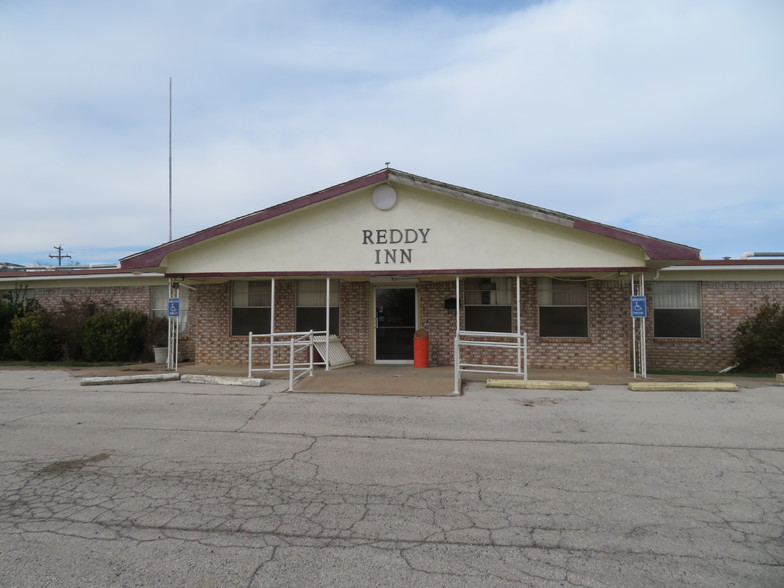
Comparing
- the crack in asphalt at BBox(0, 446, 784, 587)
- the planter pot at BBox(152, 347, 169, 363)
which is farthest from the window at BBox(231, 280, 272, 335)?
the crack in asphalt at BBox(0, 446, 784, 587)

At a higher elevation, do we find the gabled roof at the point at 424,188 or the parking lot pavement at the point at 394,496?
the gabled roof at the point at 424,188

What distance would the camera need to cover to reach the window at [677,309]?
14.1 m

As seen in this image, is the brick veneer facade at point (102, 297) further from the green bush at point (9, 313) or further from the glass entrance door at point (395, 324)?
the glass entrance door at point (395, 324)

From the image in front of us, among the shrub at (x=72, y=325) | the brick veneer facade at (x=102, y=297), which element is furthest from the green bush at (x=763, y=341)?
the shrub at (x=72, y=325)

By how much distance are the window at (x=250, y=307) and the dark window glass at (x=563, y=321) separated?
7222mm

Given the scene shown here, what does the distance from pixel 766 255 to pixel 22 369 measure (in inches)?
825

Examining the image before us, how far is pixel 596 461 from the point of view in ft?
18.9

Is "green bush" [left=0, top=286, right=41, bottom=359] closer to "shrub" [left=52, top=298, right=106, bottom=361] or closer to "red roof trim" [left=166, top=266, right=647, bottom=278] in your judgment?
"shrub" [left=52, top=298, right=106, bottom=361]

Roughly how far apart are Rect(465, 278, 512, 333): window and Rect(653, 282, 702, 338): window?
4.14 meters

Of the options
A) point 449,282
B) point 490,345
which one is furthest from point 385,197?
point 490,345

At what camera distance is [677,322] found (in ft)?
46.4

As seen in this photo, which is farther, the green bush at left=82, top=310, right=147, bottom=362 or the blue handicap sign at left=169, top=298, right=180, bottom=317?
the green bush at left=82, top=310, right=147, bottom=362

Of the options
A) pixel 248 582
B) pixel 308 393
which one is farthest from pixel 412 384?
pixel 248 582

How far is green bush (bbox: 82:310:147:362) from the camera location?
15.9 metres
